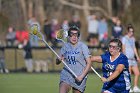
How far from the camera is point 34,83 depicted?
23.6 metres

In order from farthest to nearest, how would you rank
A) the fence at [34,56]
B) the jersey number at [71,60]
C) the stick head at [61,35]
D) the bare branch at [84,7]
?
the bare branch at [84,7] → the fence at [34,56] → the stick head at [61,35] → the jersey number at [71,60]

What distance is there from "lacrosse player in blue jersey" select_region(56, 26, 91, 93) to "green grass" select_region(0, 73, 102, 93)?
22.3 feet

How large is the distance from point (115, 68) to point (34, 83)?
37.5 feet

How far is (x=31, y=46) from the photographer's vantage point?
29.3 meters

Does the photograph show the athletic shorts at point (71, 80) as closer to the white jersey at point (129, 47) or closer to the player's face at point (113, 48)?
the player's face at point (113, 48)

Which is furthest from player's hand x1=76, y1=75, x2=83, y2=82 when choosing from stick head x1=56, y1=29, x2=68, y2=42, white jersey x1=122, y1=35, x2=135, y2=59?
white jersey x1=122, y1=35, x2=135, y2=59

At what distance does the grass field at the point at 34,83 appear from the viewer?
2081 centimetres

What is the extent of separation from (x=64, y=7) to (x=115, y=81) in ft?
136

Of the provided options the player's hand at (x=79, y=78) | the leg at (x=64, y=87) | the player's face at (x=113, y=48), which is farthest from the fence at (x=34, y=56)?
the player's face at (x=113, y=48)

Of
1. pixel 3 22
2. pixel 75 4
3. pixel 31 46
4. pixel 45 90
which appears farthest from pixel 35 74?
pixel 75 4

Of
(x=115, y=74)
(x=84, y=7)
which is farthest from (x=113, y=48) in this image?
(x=84, y=7)

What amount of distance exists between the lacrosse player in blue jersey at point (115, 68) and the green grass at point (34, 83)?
777cm

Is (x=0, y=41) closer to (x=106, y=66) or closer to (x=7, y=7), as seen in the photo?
(x=7, y=7)

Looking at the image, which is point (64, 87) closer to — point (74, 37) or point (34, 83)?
point (74, 37)
